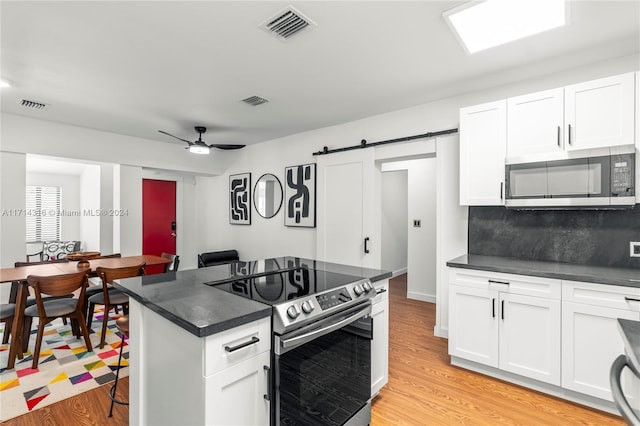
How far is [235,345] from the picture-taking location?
1314mm

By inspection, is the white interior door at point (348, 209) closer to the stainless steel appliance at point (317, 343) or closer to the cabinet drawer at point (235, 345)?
the stainless steel appliance at point (317, 343)

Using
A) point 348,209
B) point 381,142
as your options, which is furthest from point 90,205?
point 381,142

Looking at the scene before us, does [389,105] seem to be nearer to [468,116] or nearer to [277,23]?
[468,116]

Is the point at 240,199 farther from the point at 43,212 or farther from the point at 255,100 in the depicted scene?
the point at 43,212

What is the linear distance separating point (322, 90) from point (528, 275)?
2.45 m

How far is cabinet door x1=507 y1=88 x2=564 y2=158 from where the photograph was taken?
2408 mm

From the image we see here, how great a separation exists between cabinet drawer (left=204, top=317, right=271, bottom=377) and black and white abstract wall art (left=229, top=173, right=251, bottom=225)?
430 cm

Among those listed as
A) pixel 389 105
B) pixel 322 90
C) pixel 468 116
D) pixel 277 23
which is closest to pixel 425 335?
pixel 468 116

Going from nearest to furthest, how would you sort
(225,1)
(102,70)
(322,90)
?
(225,1) < (102,70) < (322,90)

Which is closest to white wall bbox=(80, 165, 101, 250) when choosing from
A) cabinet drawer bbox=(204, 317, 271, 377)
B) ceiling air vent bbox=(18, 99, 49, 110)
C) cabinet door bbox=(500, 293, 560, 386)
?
ceiling air vent bbox=(18, 99, 49, 110)

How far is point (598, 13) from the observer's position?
74.5 inches

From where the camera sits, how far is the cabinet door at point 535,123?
7.90 ft

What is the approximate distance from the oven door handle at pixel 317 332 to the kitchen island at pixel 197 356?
0.08 m

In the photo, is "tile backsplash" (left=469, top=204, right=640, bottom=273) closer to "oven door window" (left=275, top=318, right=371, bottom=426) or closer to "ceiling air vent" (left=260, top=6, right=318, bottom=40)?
"oven door window" (left=275, top=318, right=371, bottom=426)
